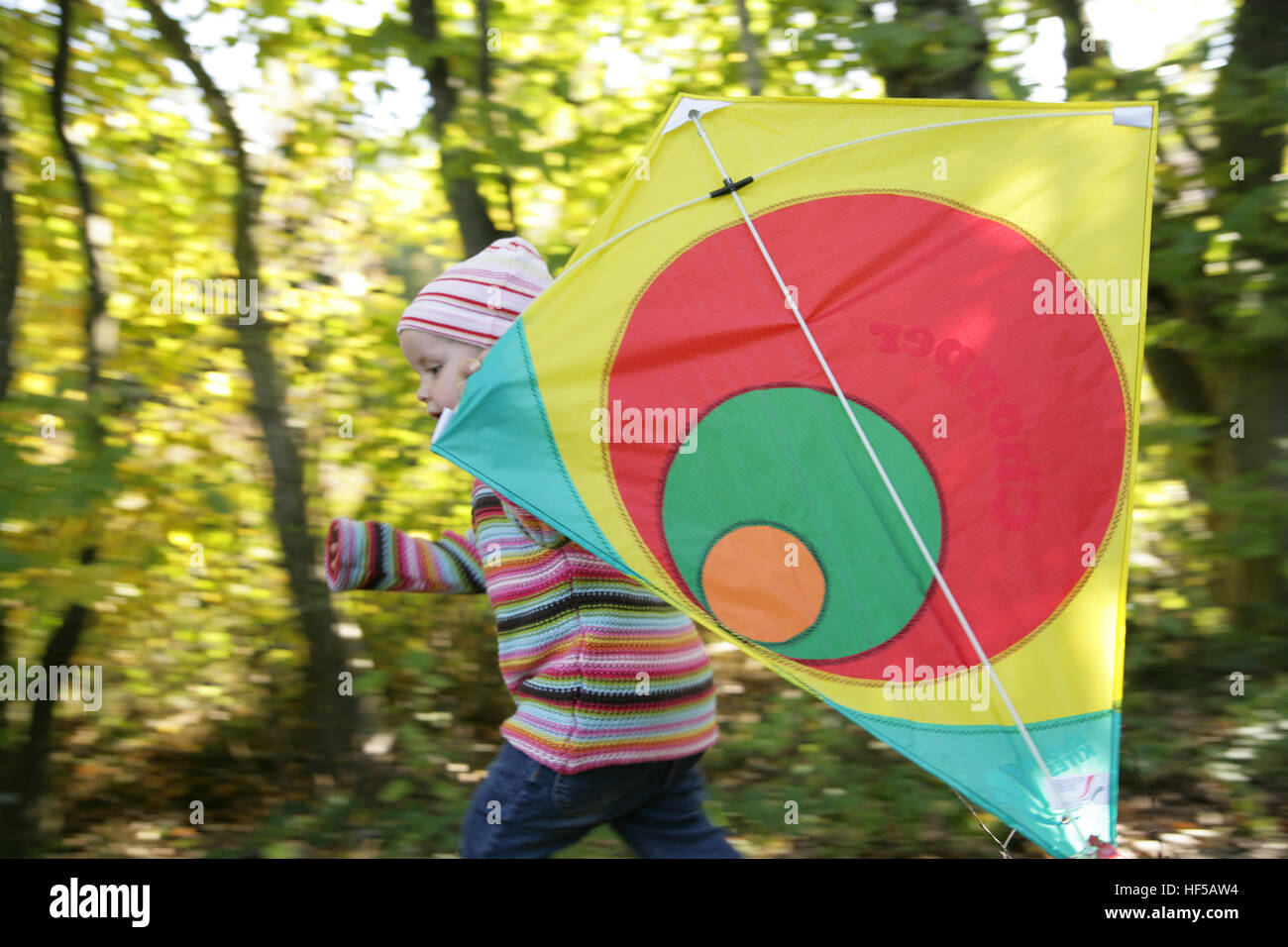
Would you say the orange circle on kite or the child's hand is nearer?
the orange circle on kite

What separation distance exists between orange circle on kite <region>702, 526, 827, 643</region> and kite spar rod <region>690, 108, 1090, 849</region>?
22 centimetres

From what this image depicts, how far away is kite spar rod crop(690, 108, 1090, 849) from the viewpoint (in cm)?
199

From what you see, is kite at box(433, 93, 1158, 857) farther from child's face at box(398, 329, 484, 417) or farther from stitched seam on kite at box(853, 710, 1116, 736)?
child's face at box(398, 329, 484, 417)

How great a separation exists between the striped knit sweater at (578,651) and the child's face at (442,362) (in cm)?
22

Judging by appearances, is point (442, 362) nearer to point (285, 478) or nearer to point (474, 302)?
point (474, 302)

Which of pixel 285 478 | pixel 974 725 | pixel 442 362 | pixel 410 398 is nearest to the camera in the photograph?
pixel 974 725

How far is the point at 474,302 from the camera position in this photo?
2311 millimetres

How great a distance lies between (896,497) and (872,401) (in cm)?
21

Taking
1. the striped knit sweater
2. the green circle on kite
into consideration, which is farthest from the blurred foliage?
the green circle on kite

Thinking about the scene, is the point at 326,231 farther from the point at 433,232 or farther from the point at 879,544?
the point at 879,544

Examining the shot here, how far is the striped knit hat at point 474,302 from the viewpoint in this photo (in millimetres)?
2299

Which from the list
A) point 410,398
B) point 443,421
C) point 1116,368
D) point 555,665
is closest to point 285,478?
point 410,398

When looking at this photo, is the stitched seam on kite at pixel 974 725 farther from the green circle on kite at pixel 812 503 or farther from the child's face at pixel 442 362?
the child's face at pixel 442 362
